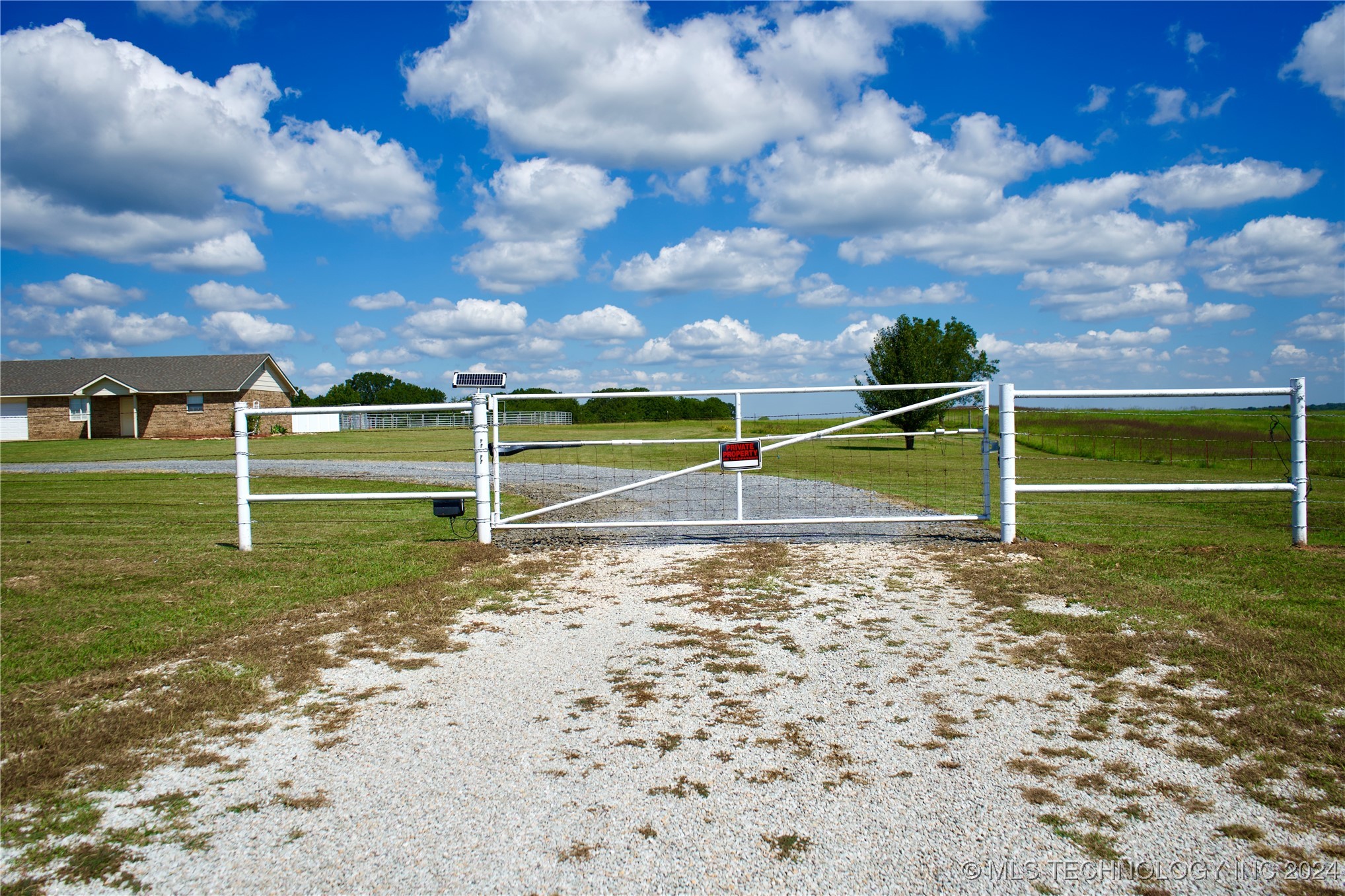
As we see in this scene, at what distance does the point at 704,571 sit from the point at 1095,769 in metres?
4.55

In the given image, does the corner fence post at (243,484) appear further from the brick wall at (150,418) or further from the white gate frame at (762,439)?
the brick wall at (150,418)

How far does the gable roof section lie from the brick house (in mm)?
55

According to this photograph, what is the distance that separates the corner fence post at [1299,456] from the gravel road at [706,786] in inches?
218

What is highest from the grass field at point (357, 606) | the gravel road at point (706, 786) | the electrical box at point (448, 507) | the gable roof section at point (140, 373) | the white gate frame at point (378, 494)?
the gable roof section at point (140, 373)

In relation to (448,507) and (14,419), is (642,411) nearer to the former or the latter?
(14,419)

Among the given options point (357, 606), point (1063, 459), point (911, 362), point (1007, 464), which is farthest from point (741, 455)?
point (911, 362)

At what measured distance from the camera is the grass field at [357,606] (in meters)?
3.69

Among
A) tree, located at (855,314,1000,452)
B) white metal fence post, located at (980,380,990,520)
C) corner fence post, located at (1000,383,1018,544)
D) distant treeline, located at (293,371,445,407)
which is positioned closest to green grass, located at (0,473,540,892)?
corner fence post, located at (1000,383,1018,544)

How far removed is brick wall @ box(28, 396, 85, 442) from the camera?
41375 mm

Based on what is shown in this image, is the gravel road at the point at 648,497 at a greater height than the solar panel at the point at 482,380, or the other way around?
the solar panel at the point at 482,380

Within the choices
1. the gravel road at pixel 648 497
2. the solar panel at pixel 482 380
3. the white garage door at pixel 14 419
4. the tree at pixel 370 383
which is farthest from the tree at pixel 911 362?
the tree at pixel 370 383

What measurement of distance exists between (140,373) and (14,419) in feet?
20.7

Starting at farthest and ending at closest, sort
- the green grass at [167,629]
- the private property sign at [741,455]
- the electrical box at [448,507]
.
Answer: the private property sign at [741,455], the electrical box at [448,507], the green grass at [167,629]

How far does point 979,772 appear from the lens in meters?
3.34
